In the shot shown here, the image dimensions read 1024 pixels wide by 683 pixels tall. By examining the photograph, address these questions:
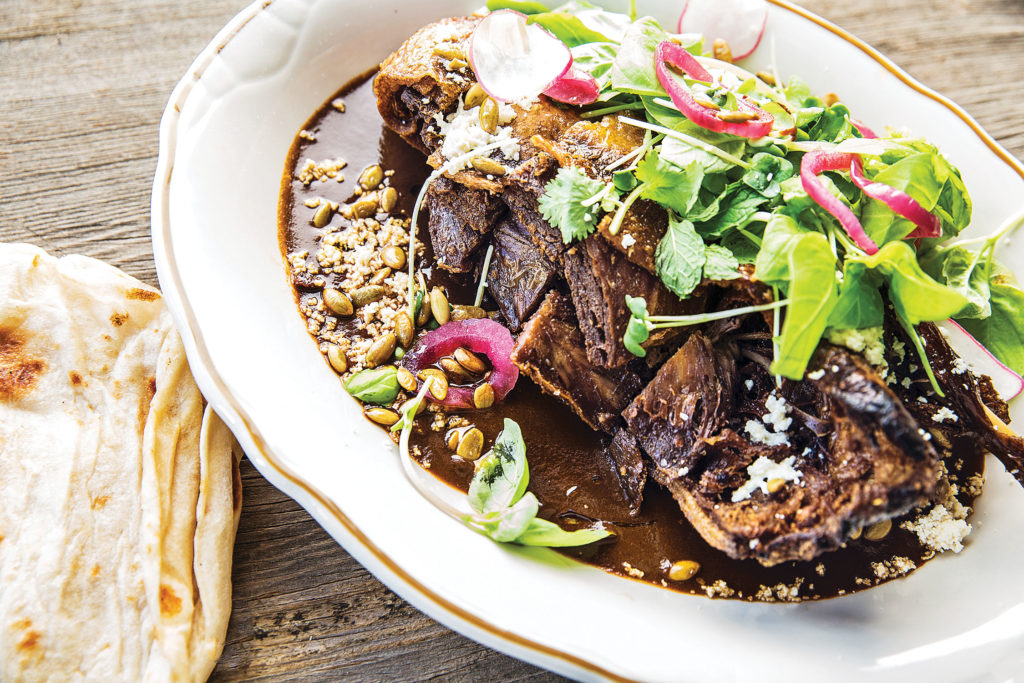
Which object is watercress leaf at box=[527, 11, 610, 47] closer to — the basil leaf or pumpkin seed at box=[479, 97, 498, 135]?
pumpkin seed at box=[479, 97, 498, 135]

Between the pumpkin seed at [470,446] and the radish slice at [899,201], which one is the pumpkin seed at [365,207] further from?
the radish slice at [899,201]

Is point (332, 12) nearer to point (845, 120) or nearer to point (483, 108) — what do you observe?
point (483, 108)

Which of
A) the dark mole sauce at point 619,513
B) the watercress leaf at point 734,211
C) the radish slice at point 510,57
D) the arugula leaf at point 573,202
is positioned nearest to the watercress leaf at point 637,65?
the radish slice at point 510,57

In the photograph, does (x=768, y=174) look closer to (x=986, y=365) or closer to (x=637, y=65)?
(x=637, y=65)

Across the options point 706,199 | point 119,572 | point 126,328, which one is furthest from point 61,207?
point 706,199

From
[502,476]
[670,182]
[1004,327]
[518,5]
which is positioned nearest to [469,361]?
[502,476]

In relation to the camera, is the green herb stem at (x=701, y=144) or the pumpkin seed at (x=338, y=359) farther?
the pumpkin seed at (x=338, y=359)
